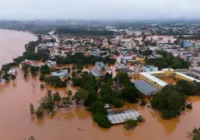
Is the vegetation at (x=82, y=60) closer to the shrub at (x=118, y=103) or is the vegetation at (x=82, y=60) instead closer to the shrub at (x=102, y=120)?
the shrub at (x=118, y=103)

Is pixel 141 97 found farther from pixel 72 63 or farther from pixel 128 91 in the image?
pixel 72 63

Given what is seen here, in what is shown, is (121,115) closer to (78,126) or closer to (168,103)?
(78,126)

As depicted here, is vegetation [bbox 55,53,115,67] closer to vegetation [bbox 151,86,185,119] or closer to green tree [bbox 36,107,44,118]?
vegetation [bbox 151,86,185,119]

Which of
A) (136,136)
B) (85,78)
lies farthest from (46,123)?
(85,78)

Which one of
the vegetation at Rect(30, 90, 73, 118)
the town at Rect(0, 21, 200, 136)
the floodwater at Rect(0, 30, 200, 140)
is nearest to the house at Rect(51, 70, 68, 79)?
the town at Rect(0, 21, 200, 136)

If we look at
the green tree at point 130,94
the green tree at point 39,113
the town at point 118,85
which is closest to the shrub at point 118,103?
the town at point 118,85
